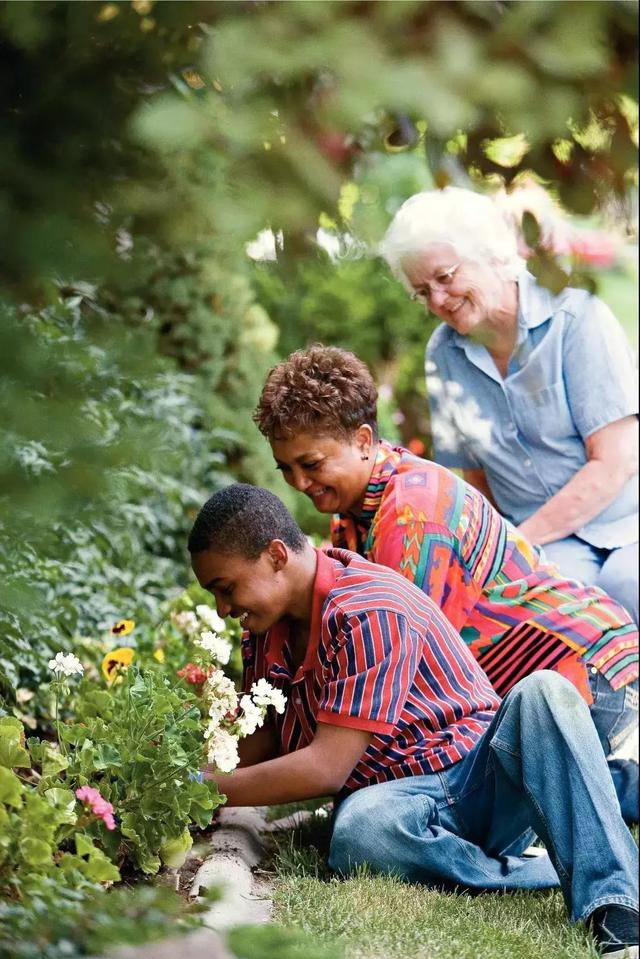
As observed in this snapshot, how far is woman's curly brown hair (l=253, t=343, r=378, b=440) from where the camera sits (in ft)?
10.5

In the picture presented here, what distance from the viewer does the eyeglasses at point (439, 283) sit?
373 cm

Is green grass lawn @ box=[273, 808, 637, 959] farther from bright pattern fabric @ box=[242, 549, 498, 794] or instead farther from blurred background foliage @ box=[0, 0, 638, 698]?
blurred background foliage @ box=[0, 0, 638, 698]

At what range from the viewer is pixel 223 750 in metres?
2.62

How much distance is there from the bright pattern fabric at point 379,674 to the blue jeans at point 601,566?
3.31 feet

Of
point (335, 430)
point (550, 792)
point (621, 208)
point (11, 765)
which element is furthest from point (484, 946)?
point (621, 208)

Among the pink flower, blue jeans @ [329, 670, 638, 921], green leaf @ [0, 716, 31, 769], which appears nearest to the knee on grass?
blue jeans @ [329, 670, 638, 921]

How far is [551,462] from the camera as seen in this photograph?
4.11m

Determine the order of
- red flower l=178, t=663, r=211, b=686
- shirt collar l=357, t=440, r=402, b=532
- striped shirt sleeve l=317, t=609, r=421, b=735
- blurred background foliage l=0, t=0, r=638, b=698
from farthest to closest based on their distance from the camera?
1. shirt collar l=357, t=440, r=402, b=532
2. red flower l=178, t=663, r=211, b=686
3. striped shirt sleeve l=317, t=609, r=421, b=735
4. blurred background foliage l=0, t=0, r=638, b=698

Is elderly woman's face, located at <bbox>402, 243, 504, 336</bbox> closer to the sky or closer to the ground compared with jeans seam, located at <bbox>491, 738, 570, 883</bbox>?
closer to the sky

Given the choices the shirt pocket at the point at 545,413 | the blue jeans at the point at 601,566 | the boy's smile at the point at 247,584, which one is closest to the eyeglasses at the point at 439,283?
the shirt pocket at the point at 545,413

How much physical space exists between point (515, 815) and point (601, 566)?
1.30 meters

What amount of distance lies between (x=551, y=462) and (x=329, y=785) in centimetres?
168

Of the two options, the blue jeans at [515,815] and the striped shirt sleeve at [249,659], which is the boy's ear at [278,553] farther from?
the blue jeans at [515,815]

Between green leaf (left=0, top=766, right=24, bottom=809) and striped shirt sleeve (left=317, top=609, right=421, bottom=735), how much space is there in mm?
811
